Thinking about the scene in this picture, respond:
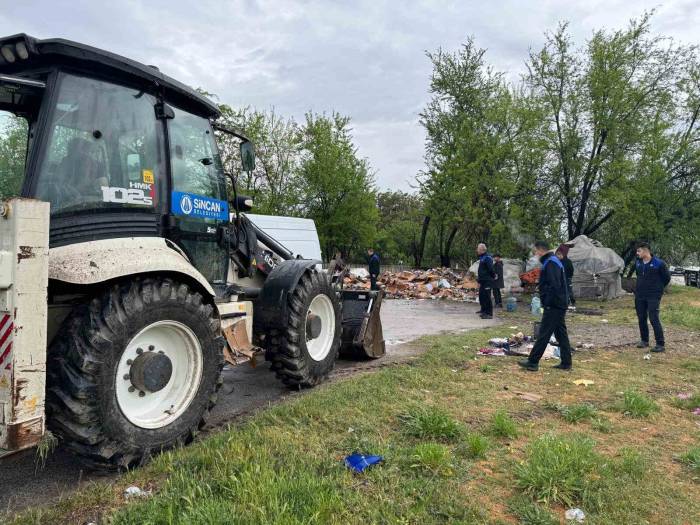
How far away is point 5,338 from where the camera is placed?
8.59ft

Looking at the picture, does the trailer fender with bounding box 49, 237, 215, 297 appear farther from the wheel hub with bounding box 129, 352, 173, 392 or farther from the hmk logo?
the wheel hub with bounding box 129, 352, 173, 392

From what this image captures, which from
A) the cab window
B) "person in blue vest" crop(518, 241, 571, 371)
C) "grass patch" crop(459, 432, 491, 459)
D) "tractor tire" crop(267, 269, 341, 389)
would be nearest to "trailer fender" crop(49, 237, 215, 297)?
the cab window

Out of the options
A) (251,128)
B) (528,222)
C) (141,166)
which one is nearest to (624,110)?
(528,222)

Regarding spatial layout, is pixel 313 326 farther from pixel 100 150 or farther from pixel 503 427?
pixel 100 150

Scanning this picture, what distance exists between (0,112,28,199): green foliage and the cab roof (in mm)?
339

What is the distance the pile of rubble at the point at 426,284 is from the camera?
1852 centimetres

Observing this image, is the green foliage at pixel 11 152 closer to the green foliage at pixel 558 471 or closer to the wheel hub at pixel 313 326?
the wheel hub at pixel 313 326

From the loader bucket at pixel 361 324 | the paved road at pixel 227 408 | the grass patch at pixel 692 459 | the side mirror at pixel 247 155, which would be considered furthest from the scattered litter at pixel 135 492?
the loader bucket at pixel 361 324

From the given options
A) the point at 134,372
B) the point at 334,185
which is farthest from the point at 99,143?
the point at 334,185

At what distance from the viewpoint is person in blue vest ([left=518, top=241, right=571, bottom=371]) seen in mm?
6551

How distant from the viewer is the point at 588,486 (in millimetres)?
3020

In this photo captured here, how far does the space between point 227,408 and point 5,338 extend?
8.19ft

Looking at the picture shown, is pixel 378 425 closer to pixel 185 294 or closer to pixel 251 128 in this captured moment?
pixel 185 294

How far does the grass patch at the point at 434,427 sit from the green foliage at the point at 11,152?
3.37 meters
